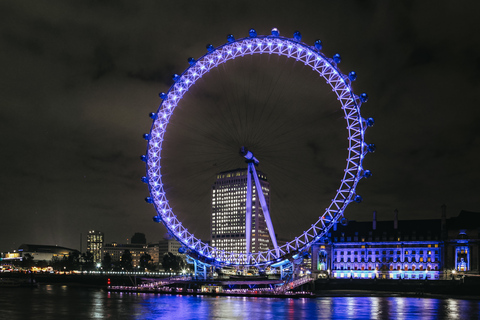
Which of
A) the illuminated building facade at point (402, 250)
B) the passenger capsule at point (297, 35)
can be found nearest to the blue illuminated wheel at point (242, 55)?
the passenger capsule at point (297, 35)

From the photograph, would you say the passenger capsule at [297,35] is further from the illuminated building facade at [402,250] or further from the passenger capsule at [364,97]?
the illuminated building facade at [402,250]

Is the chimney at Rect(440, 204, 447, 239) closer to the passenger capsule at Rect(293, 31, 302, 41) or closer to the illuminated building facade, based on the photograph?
the illuminated building facade

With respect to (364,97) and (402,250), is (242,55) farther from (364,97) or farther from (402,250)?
(402,250)

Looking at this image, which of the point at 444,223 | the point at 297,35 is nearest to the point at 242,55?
the point at 297,35

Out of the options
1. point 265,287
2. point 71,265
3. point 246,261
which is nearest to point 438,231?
point 265,287

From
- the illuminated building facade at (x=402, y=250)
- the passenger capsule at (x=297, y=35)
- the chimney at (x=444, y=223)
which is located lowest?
the illuminated building facade at (x=402, y=250)

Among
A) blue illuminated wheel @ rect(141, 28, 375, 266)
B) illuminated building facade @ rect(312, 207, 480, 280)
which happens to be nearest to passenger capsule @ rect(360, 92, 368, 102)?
blue illuminated wheel @ rect(141, 28, 375, 266)

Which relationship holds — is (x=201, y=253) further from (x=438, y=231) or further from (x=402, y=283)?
(x=438, y=231)

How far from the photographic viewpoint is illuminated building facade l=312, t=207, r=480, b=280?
119m

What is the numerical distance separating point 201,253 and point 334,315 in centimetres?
3661

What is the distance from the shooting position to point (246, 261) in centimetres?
7762

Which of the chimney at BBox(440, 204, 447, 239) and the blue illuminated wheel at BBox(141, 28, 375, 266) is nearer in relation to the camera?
the blue illuminated wheel at BBox(141, 28, 375, 266)

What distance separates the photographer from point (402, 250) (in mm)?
128250

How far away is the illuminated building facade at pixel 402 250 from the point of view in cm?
11931
